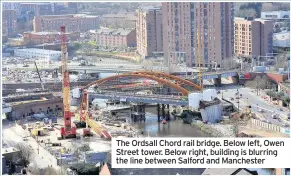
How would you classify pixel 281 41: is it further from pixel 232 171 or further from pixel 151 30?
pixel 232 171

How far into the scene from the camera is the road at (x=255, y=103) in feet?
26.2

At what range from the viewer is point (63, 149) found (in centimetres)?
669

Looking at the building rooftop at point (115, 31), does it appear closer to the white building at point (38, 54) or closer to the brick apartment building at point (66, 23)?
the brick apartment building at point (66, 23)

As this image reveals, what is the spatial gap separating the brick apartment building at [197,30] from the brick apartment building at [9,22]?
234 inches

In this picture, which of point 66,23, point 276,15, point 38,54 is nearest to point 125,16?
point 66,23

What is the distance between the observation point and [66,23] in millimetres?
17672

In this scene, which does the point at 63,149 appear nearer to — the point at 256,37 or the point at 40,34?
the point at 256,37

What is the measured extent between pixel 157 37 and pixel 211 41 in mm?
1841

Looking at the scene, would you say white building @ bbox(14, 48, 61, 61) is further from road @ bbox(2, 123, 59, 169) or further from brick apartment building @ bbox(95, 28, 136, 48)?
road @ bbox(2, 123, 59, 169)

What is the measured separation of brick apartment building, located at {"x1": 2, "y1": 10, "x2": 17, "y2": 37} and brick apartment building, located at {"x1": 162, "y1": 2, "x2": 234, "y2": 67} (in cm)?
594

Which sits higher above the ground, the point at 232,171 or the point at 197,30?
the point at 197,30

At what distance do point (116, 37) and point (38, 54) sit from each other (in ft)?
6.78

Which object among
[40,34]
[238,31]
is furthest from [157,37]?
[40,34]

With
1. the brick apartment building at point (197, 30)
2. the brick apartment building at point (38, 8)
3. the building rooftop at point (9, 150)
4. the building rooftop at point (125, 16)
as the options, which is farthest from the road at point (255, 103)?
the brick apartment building at point (38, 8)
